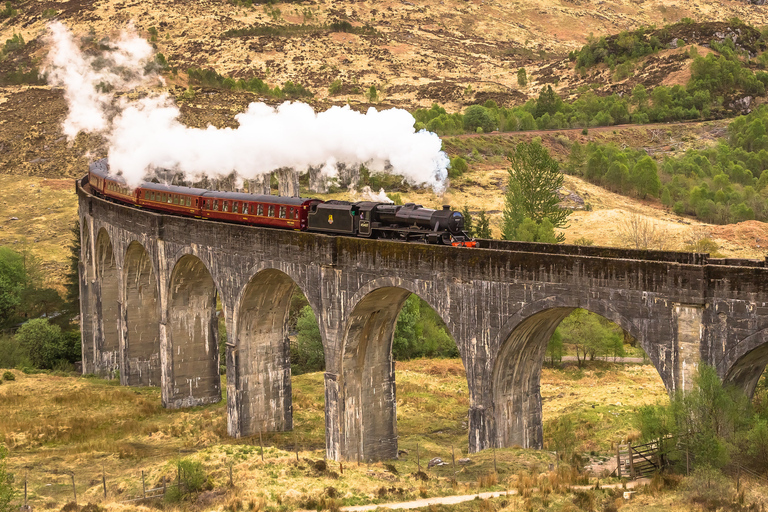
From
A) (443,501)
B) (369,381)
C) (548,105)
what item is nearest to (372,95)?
(548,105)

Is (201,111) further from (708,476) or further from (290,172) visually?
(708,476)

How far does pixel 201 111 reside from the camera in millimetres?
109125

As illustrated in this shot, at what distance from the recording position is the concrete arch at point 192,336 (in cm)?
4238

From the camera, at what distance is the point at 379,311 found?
3262cm

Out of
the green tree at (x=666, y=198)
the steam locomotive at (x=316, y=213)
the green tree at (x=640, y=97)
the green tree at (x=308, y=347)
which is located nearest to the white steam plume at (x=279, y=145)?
the steam locomotive at (x=316, y=213)

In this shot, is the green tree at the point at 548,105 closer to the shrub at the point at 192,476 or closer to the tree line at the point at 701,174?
the tree line at the point at 701,174

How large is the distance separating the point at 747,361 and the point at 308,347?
35.6 meters

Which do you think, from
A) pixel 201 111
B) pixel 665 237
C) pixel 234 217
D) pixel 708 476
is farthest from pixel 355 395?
pixel 201 111

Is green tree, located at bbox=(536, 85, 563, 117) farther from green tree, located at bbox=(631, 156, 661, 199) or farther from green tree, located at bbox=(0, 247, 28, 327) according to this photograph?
green tree, located at bbox=(0, 247, 28, 327)

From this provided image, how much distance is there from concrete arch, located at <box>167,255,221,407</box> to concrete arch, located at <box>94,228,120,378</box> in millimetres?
11702

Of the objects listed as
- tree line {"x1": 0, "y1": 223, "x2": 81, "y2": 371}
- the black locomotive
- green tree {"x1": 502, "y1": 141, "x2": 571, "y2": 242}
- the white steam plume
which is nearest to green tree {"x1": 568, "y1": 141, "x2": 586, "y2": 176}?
green tree {"x1": 502, "y1": 141, "x2": 571, "y2": 242}

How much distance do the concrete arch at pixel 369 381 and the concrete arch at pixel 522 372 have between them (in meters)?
5.66

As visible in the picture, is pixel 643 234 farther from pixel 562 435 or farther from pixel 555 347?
pixel 562 435

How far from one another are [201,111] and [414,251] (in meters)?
86.4
